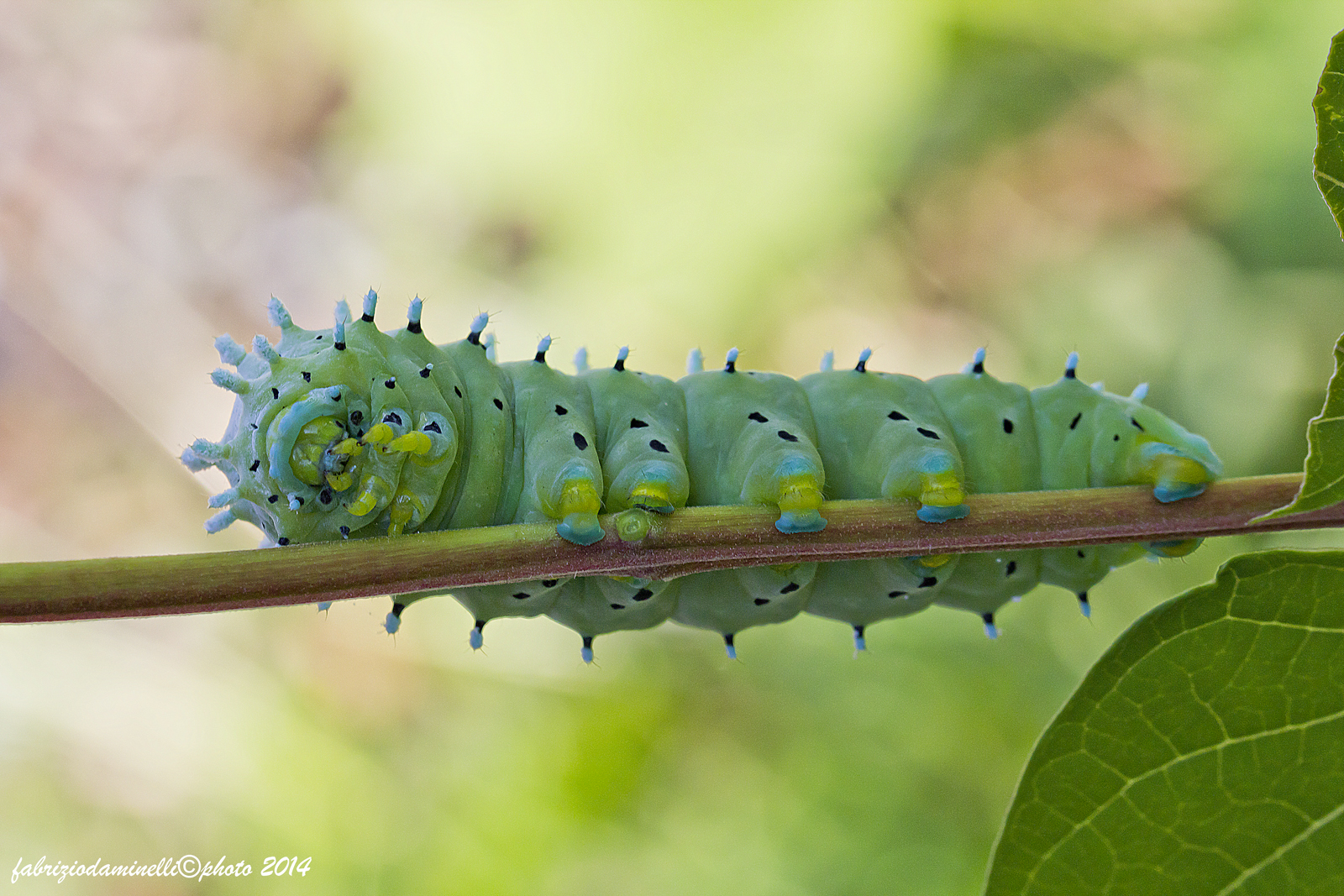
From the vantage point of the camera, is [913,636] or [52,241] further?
[52,241]

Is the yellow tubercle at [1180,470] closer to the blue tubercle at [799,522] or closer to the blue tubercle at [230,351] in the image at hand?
the blue tubercle at [799,522]

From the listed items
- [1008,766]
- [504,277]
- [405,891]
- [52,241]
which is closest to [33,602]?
[405,891]

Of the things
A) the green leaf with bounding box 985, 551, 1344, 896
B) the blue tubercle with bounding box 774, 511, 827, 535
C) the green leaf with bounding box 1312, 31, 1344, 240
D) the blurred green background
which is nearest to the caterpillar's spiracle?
the blue tubercle with bounding box 774, 511, 827, 535

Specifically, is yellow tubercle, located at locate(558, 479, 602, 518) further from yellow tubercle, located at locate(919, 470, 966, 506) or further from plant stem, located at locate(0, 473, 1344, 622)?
yellow tubercle, located at locate(919, 470, 966, 506)

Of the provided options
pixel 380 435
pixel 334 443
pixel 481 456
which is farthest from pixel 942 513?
pixel 334 443

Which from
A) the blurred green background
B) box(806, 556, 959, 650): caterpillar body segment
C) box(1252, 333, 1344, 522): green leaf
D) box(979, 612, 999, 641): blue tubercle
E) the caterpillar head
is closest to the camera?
box(1252, 333, 1344, 522): green leaf

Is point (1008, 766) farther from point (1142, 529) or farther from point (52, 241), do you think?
point (52, 241)

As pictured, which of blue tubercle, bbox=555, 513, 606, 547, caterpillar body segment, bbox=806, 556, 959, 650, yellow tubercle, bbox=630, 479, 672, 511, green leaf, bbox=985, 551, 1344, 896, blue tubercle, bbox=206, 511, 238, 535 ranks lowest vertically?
green leaf, bbox=985, 551, 1344, 896
